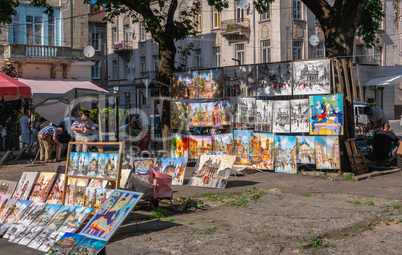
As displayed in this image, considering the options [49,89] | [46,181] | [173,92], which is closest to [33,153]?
[173,92]

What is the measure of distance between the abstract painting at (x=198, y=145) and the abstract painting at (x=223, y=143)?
15 centimetres

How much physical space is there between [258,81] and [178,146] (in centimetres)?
301

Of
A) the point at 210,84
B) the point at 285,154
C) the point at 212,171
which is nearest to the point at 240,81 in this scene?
the point at 210,84

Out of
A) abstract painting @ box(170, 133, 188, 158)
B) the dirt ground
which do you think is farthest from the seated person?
abstract painting @ box(170, 133, 188, 158)

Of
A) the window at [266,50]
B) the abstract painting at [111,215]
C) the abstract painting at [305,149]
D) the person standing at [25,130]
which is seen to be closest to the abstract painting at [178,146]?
the abstract painting at [305,149]

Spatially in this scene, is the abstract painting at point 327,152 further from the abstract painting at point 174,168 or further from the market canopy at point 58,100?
the market canopy at point 58,100

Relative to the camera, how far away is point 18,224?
7.64m

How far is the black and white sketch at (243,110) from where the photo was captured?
13430 mm

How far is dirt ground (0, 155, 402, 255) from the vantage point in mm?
6203

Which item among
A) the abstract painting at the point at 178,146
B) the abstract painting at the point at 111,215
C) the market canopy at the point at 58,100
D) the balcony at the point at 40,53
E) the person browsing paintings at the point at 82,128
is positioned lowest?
the abstract painting at the point at 111,215

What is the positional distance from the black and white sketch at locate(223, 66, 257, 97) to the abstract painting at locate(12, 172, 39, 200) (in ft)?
22.0

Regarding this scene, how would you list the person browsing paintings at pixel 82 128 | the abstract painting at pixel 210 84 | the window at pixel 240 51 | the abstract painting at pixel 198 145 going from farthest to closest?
the window at pixel 240 51 < the person browsing paintings at pixel 82 128 < the abstract painting at pixel 210 84 < the abstract painting at pixel 198 145

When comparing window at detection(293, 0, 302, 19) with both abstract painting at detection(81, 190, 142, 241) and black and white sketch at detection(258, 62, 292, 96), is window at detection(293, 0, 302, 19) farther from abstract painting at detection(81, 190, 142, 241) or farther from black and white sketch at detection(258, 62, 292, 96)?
abstract painting at detection(81, 190, 142, 241)

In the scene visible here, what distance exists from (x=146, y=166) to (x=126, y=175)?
3.15ft
